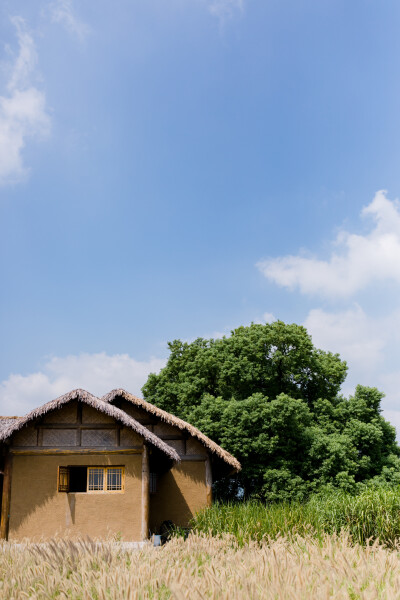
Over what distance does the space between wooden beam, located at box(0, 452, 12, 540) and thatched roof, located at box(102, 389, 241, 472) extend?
374cm

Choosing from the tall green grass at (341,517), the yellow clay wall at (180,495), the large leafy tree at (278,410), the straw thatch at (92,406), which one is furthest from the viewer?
the large leafy tree at (278,410)

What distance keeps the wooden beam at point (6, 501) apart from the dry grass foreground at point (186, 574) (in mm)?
11424

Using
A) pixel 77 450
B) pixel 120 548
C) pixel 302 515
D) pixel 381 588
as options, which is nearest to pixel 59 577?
pixel 120 548

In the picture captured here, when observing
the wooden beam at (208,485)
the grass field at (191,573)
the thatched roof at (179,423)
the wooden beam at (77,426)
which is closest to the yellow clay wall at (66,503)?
the wooden beam at (77,426)

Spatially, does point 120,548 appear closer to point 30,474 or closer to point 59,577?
point 59,577

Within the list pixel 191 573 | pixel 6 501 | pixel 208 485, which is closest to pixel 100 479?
pixel 6 501

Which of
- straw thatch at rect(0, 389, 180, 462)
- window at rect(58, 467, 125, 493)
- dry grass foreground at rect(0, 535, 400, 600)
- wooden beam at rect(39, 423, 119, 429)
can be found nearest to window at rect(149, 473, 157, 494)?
window at rect(58, 467, 125, 493)

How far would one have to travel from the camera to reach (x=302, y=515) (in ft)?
39.3

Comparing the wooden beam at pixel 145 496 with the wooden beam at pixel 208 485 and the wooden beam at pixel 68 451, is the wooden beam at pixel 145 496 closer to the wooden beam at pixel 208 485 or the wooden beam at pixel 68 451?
the wooden beam at pixel 68 451

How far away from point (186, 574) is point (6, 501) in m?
13.0

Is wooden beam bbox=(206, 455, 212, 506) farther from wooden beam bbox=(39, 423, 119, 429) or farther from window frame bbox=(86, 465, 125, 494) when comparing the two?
wooden beam bbox=(39, 423, 119, 429)

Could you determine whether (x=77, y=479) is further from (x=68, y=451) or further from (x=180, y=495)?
(x=68, y=451)

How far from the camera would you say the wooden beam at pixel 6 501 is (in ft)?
47.5

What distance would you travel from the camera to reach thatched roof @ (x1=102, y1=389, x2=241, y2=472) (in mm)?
17312
